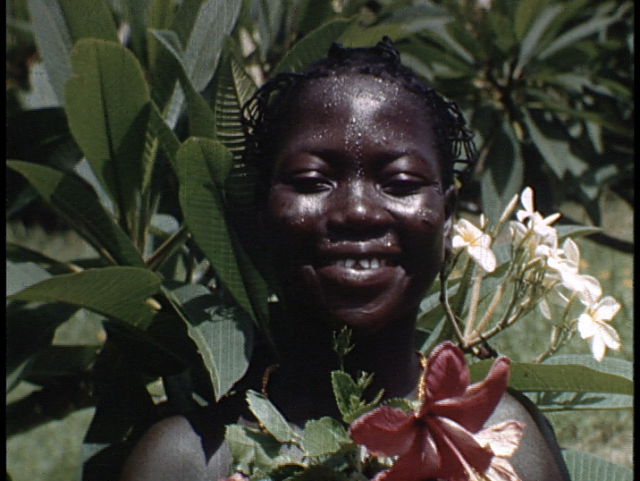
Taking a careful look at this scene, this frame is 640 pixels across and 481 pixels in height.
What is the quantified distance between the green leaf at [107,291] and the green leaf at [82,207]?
144 mm

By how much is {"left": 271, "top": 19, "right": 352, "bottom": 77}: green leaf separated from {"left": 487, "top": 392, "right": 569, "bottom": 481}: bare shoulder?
0.80 meters

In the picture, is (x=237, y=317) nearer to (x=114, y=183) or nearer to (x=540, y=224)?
(x=114, y=183)

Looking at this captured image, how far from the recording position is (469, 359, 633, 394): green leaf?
1.11m

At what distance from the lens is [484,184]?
2.16 metres

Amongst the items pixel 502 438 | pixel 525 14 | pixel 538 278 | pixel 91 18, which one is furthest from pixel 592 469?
pixel 525 14

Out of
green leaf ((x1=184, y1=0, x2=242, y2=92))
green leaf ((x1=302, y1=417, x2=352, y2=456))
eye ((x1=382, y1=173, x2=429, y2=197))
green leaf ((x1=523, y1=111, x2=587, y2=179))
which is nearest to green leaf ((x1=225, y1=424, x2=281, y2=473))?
green leaf ((x1=302, y1=417, x2=352, y2=456))

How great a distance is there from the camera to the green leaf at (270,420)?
3.32ft

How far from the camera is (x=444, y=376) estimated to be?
836 mm

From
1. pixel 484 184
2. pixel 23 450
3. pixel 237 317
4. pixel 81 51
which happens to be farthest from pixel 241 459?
pixel 23 450

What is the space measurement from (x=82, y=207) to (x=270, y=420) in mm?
595

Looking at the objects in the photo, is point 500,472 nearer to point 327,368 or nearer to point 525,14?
point 327,368

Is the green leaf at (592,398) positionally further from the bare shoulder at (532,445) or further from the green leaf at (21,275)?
the green leaf at (21,275)

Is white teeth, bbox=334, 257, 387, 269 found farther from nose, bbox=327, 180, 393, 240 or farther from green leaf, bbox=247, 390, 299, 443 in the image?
green leaf, bbox=247, 390, 299, 443

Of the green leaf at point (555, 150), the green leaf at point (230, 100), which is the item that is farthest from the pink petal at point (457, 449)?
the green leaf at point (555, 150)
